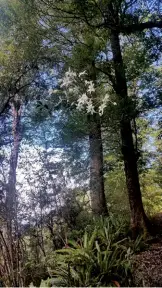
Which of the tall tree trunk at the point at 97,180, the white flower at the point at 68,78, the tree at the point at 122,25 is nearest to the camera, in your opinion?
the tree at the point at 122,25

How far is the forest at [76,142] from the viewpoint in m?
3.03

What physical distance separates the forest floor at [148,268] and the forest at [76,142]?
0.04 ft

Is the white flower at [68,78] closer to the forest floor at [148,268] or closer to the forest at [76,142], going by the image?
the forest at [76,142]

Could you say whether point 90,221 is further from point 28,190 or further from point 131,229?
point 28,190

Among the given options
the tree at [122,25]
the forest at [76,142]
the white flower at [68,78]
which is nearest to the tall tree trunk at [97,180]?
the forest at [76,142]

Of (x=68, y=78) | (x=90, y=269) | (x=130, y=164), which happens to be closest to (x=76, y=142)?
(x=130, y=164)

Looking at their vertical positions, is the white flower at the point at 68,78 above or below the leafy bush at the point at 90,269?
above

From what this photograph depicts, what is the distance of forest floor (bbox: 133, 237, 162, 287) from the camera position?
292 centimetres

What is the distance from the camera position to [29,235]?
4.65 m

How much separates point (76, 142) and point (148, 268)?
10.6 ft

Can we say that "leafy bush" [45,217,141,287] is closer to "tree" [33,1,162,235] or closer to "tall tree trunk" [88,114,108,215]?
"tree" [33,1,162,235]

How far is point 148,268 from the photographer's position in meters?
3.11

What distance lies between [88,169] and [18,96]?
249 cm

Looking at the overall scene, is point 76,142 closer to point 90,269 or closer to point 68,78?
point 68,78
